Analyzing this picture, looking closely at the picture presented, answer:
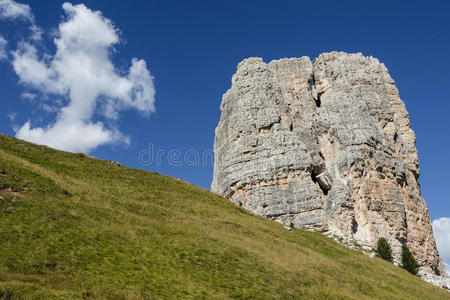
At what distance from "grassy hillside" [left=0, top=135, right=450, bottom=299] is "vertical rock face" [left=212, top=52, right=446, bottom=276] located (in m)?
30.0

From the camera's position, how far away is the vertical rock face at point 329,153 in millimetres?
79062

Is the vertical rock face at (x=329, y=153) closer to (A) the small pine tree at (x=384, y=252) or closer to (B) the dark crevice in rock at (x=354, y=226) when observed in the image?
(B) the dark crevice in rock at (x=354, y=226)

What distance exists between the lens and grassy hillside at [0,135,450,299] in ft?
66.5

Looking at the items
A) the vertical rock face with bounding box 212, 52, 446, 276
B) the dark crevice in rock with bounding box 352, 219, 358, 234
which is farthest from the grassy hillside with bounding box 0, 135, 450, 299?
the vertical rock face with bounding box 212, 52, 446, 276

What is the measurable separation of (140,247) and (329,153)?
70.7 meters

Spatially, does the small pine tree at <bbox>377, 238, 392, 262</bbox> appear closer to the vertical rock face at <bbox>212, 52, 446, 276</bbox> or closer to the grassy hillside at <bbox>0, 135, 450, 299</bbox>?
the grassy hillside at <bbox>0, 135, 450, 299</bbox>

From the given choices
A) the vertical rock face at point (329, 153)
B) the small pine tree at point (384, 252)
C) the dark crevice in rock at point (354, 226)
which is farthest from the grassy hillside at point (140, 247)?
the vertical rock face at point (329, 153)

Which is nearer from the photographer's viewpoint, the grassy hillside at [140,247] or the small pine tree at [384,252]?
the grassy hillside at [140,247]

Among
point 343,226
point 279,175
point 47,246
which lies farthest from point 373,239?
point 47,246

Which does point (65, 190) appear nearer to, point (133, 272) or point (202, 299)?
point (133, 272)

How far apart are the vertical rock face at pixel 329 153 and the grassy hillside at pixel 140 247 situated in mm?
30025

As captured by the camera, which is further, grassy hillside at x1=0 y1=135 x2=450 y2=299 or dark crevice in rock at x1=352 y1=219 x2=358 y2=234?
dark crevice in rock at x1=352 y1=219 x2=358 y2=234

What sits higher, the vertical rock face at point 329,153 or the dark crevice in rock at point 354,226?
the vertical rock face at point 329,153

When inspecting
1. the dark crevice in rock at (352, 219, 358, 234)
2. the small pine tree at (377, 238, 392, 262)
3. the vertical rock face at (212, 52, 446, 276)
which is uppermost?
the vertical rock face at (212, 52, 446, 276)
